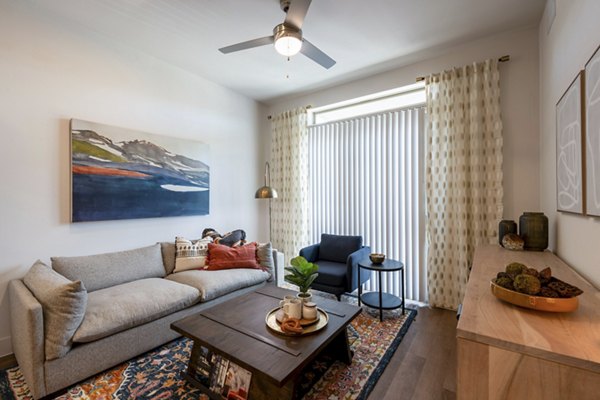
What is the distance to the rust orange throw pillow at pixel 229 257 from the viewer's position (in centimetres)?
311

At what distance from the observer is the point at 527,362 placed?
851mm

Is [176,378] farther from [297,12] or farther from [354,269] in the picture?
[297,12]

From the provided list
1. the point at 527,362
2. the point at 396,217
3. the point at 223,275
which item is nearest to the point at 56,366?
the point at 223,275

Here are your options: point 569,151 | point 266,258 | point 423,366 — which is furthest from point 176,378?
point 569,151

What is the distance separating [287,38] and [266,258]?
7.86 ft

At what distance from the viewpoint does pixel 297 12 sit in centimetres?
192

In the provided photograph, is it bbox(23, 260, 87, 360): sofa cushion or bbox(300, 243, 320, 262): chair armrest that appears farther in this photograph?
bbox(300, 243, 320, 262): chair armrest

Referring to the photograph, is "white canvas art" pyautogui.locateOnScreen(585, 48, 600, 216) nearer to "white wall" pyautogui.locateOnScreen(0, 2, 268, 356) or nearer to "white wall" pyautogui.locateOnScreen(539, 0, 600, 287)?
"white wall" pyautogui.locateOnScreen(539, 0, 600, 287)

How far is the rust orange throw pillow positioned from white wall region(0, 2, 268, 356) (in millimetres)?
621

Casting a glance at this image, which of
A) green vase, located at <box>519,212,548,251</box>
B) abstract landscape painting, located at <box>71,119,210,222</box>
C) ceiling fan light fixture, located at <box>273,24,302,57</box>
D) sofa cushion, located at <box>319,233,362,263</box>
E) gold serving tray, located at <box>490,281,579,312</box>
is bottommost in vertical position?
sofa cushion, located at <box>319,233,362,263</box>

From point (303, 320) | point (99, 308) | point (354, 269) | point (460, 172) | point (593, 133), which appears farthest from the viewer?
point (354, 269)

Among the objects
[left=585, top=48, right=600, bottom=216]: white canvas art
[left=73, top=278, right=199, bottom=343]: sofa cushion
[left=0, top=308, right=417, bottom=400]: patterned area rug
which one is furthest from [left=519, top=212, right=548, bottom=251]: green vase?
[left=73, top=278, right=199, bottom=343]: sofa cushion

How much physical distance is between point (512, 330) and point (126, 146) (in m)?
3.43

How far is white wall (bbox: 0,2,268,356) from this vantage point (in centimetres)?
221
